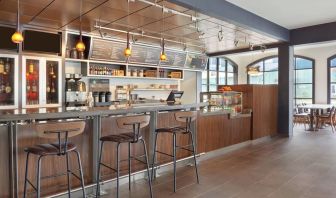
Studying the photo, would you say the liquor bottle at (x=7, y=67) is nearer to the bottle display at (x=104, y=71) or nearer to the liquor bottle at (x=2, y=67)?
the liquor bottle at (x=2, y=67)

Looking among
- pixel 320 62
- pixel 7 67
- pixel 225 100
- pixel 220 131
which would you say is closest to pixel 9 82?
pixel 7 67

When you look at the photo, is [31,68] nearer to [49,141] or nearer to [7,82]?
[7,82]

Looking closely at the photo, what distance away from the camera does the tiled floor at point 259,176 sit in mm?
3258

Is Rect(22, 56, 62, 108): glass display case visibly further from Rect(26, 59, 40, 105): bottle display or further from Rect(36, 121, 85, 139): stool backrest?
Rect(36, 121, 85, 139): stool backrest

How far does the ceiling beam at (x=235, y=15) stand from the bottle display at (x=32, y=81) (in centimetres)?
307

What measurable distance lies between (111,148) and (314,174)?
3.03m

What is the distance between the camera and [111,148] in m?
3.43

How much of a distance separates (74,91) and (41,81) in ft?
2.29

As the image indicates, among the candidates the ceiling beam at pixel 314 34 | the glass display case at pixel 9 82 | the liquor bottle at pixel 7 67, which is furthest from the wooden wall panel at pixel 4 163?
the ceiling beam at pixel 314 34

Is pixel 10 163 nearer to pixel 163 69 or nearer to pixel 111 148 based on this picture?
pixel 111 148

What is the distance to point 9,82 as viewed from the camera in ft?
16.3

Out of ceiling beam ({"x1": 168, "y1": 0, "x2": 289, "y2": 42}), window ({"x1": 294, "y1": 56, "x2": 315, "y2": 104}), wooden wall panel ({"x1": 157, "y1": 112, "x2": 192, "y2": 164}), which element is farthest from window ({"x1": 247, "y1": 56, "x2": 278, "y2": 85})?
wooden wall panel ({"x1": 157, "y1": 112, "x2": 192, "y2": 164})

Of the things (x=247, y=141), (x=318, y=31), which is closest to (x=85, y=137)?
(x=247, y=141)

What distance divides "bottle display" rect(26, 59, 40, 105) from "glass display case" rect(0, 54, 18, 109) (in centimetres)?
23
